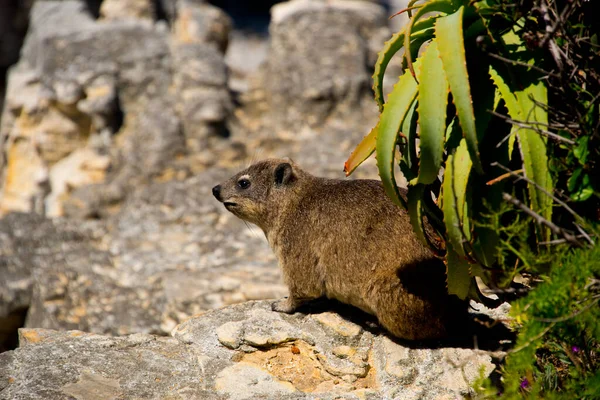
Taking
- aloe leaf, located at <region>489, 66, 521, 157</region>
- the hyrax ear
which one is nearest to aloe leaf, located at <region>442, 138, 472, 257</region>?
aloe leaf, located at <region>489, 66, 521, 157</region>

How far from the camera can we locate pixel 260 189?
5.39m

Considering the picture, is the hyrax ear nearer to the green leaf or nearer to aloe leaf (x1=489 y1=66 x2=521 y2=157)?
aloe leaf (x1=489 y1=66 x2=521 y2=157)

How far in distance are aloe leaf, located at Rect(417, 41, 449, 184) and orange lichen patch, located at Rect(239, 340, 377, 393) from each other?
152 centimetres

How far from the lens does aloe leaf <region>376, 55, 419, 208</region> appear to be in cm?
347

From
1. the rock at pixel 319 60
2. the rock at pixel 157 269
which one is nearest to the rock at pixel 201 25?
the rock at pixel 319 60

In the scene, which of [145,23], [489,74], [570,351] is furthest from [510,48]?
[145,23]

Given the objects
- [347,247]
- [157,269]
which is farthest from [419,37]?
[157,269]

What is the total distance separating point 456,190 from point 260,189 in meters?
2.28

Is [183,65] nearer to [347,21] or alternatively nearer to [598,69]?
[347,21]

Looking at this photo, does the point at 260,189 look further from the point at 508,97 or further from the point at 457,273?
the point at 508,97

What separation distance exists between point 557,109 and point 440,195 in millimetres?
706

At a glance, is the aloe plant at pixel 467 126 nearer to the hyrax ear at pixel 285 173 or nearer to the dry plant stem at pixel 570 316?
the dry plant stem at pixel 570 316

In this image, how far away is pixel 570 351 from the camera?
135 inches

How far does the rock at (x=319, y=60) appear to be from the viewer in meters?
10.8
